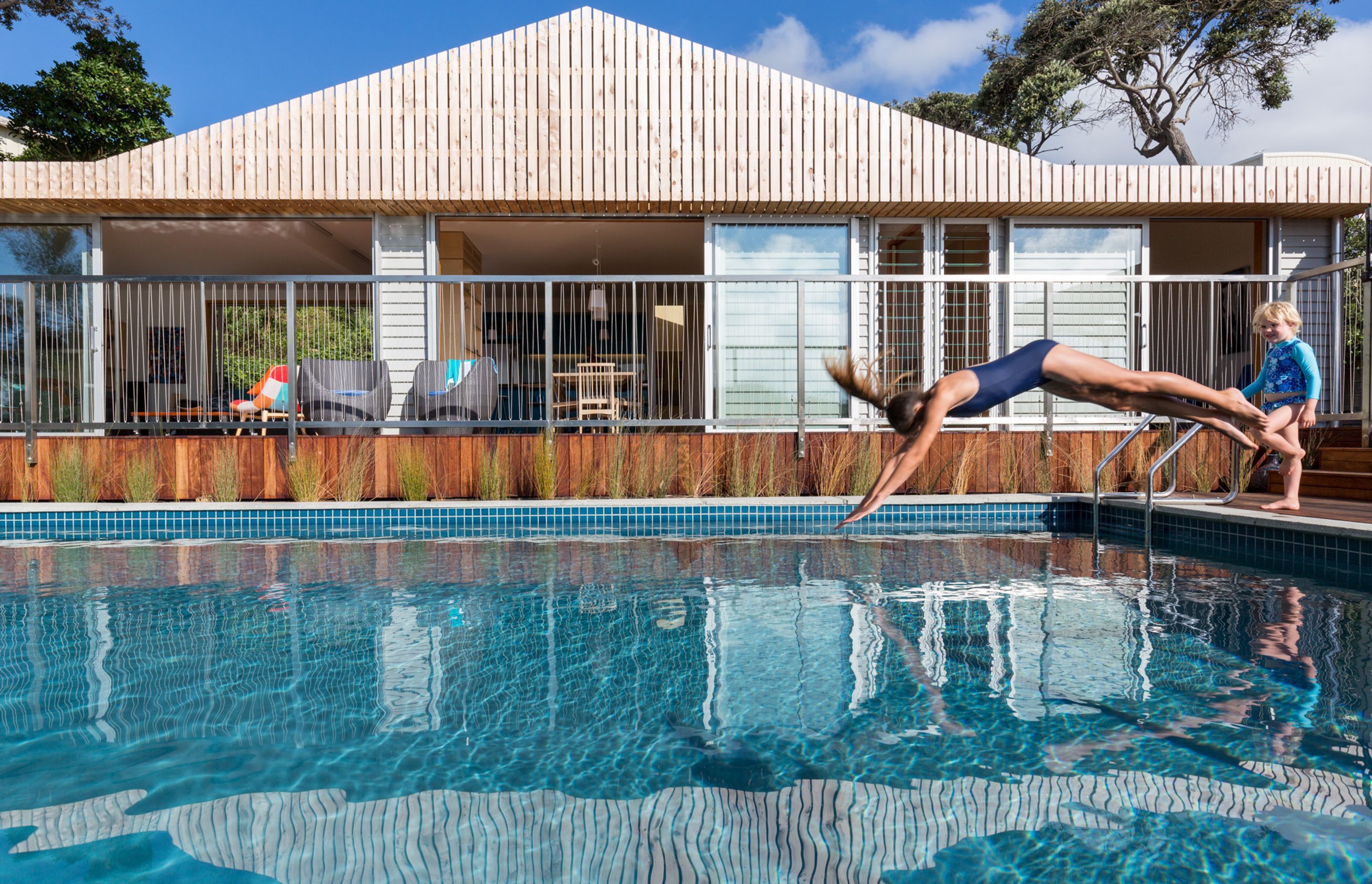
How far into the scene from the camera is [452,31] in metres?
33.6

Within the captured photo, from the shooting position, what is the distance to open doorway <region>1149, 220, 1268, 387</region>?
816 cm

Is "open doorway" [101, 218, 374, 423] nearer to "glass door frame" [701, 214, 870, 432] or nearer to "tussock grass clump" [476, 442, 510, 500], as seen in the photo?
"tussock grass clump" [476, 442, 510, 500]

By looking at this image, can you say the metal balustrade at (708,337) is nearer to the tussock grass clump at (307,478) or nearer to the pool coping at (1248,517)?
the tussock grass clump at (307,478)

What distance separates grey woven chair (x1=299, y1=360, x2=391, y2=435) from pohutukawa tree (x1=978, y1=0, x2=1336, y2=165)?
56.0 feet

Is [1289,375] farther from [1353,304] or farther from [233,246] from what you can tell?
[233,246]

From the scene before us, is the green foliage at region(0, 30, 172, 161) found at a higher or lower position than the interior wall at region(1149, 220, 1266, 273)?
higher

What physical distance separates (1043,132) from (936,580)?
21.0 m

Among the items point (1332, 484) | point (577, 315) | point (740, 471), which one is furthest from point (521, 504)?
point (577, 315)

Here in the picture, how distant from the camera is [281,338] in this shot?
37.1ft

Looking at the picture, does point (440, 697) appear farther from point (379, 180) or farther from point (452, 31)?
point (452, 31)

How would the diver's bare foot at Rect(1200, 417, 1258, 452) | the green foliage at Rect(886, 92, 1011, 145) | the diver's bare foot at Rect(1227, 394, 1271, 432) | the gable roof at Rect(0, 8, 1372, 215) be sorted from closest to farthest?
the diver's bare foot at Rect(1227, 394, 1271, 432), the diver's bare foot at Rect(1200, 417, 1258, 452), the gable roof at Rect(0, 8, 1372, 215), the green foliage at Rect(886, 92, 1011, 145)

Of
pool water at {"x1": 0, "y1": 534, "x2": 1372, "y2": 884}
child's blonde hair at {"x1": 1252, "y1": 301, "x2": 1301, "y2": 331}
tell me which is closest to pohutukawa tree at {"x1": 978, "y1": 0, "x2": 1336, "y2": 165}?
child's blonde hair at {"x1": 1252, "y1": 301, "x2": 1301, "y2": 331}

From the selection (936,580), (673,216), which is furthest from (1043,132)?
(936,580)

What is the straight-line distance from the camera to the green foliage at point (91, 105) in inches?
678
